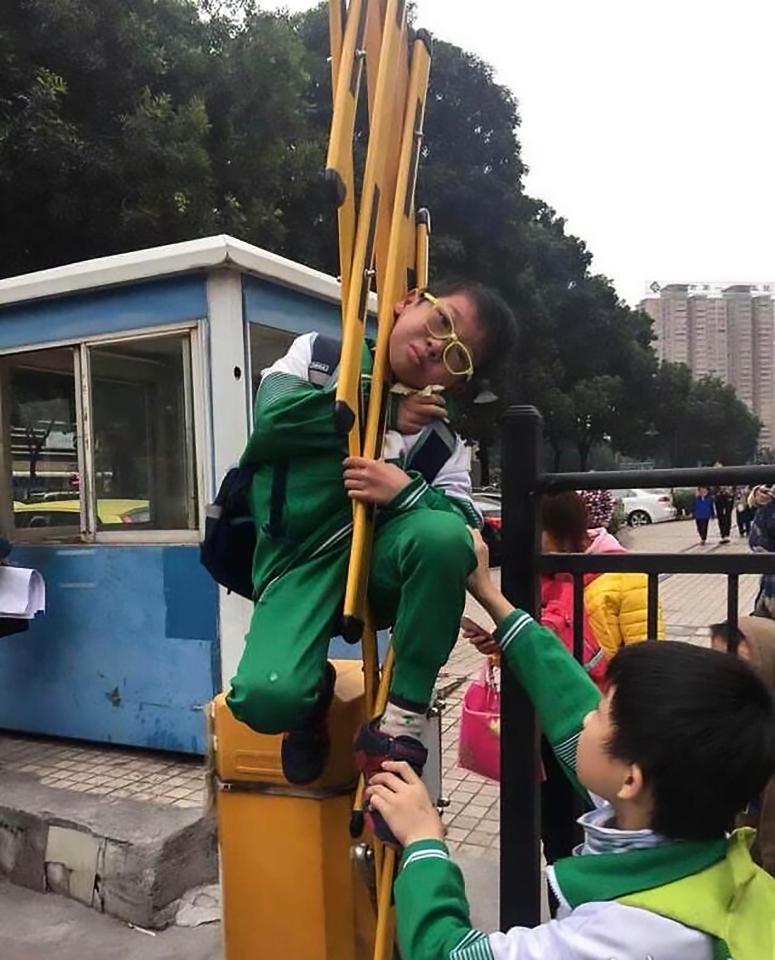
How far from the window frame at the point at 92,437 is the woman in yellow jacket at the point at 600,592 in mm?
1880

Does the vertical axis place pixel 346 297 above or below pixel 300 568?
above

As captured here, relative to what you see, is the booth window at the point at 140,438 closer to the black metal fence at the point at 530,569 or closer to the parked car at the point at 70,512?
the parked car at the point at 70,512

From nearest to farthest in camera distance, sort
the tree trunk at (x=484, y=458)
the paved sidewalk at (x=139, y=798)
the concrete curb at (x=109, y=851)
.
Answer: the paved sidewalk at (x=139, y=798) → the concrete curb at (x=109, y=851) → the tree trunk at (x=484, y=458)

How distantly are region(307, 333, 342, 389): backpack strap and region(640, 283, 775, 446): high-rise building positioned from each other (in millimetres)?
61041

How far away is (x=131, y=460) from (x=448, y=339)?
301 centimetres

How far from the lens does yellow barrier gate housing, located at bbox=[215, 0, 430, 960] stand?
159 centimetres

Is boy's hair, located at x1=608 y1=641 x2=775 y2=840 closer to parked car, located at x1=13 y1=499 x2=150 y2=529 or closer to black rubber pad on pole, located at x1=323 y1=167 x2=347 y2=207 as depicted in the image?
black rubber pad on pole, located at x1=323 y1=167 x2=347 y2=207

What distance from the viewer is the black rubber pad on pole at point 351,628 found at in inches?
61.3

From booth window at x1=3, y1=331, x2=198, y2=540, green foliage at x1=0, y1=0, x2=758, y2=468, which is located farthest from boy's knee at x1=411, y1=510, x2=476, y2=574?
green foliage at x1=0, y1=0, x2=758, y2=468

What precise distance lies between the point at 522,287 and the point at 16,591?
15.1 m

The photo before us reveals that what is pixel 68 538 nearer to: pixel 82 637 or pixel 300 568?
pixel 82 637

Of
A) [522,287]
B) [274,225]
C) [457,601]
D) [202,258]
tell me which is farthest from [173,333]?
[522,287]

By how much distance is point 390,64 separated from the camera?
1.63 m

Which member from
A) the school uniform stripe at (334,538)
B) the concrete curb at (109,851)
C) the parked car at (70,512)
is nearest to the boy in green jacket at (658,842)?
the school uniform stripe at (334,538)
